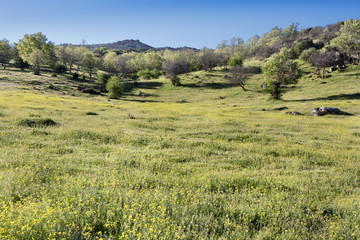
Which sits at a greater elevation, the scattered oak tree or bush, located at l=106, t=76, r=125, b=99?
the scattered oak tree

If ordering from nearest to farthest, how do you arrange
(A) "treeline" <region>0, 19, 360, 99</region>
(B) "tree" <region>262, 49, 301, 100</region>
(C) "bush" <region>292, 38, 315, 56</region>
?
(B) "tree" <region>262, 49, 301, 100</region> → (A) "treeline" <region>0, 19, 360, 99</region> → (C) "bush" <region>292, 38, 315, 56</region>

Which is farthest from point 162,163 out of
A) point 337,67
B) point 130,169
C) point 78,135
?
point 337,67

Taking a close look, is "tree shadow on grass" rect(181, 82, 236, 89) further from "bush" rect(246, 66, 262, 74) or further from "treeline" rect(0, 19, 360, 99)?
"bush" rect(246, 66, 262, 74)

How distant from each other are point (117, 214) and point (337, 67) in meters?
97.1

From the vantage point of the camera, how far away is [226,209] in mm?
5414

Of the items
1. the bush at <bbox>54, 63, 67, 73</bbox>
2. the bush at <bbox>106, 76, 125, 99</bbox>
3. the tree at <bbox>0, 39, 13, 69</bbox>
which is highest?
the tree at <bbox>0, 39, 13, 69</bbox>

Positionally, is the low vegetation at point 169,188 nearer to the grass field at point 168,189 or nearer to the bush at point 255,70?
the grass field at point 168,189

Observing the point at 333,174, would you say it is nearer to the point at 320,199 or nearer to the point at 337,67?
the point at 320,199

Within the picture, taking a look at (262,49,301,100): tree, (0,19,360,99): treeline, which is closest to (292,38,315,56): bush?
(0,19,360,99): treeline

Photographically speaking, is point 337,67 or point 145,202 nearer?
point 145,202

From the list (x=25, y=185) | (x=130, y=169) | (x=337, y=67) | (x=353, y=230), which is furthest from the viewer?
(x=337, y=67)

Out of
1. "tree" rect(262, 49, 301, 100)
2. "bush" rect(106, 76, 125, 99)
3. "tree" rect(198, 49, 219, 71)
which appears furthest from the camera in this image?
"tree" rect(198, 49, 219, 71)

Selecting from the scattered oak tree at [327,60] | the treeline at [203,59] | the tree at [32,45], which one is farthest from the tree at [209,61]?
the tree at [32,45]

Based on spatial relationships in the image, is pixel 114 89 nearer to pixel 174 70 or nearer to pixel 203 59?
pixel 174 70
